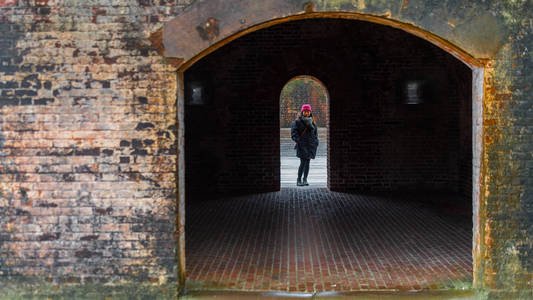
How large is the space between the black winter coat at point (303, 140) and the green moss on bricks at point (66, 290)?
6.86 m

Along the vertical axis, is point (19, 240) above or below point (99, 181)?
below

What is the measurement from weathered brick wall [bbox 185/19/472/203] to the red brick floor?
1.14 metres

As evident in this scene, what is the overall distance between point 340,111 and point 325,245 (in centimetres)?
465

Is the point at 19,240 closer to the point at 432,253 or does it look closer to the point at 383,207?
the point at 432,253

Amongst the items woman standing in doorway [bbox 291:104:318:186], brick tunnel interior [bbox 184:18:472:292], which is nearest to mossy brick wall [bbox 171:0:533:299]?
brick tunnel interior [bbox 184:18:472:292]

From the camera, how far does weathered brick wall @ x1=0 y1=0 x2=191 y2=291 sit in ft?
13.3

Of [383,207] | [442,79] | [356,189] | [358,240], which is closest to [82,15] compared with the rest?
[358,240]

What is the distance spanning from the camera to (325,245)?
237 inches

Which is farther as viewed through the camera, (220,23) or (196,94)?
(196,94)

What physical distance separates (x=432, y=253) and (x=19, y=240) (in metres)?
4.53

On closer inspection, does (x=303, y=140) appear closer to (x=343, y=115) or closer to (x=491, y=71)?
(x=343, y=115)

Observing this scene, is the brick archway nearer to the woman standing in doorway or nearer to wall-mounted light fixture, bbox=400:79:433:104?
wall-mounted light fixture, bbox=400:79:433:104

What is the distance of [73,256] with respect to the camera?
411cm

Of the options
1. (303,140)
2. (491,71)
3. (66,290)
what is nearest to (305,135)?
(303,140)
